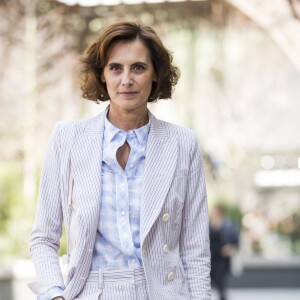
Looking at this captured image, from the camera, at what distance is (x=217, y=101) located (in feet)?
61.8

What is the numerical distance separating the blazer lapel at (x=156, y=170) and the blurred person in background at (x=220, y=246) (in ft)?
32.0

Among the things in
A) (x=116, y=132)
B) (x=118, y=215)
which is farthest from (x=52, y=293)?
(x=116, y=132)

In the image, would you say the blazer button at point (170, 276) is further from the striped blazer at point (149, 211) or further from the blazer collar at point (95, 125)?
the blazer collar at point (95, 125)

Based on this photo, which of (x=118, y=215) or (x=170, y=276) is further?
(x=170, y=276)

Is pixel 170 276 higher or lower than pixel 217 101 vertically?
lower

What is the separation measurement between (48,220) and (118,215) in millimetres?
268

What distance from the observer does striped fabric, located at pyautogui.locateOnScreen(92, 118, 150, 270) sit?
3.41 m

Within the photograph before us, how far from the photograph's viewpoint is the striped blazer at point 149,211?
135 inches

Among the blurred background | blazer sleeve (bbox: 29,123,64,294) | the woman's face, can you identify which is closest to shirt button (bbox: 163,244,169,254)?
blazer sleeve (bbox: 29,123,64,294)

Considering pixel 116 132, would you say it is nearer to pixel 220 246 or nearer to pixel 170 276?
pixel 170 276

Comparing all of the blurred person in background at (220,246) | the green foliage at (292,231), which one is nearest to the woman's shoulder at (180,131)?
the blurred person in background at (220,246)

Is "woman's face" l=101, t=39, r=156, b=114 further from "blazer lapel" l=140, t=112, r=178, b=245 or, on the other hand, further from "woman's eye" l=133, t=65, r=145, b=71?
"blazer lapel" l=140, t=112, r=178, b=245

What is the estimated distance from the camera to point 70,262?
347 cm

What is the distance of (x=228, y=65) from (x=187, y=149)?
15397 mm
